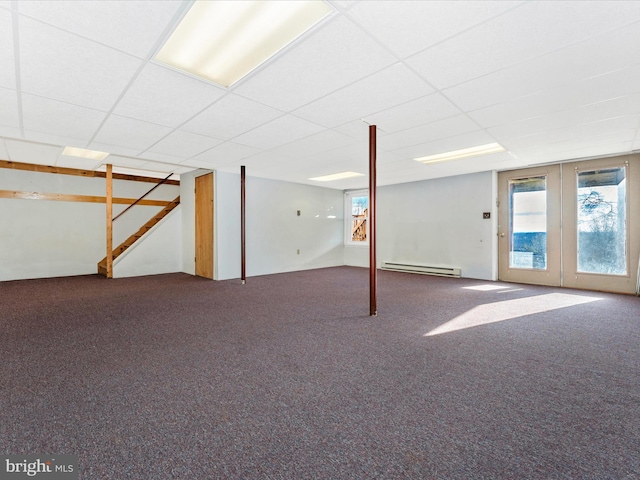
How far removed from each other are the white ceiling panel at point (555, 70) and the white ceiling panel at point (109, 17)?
2.38m

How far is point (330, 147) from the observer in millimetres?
4691

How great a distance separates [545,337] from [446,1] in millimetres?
2991

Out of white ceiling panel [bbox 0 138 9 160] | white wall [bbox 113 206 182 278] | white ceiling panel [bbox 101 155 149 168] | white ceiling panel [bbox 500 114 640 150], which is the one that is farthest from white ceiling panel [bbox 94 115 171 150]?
white ceiling panel [bbox 500 114 640 150]

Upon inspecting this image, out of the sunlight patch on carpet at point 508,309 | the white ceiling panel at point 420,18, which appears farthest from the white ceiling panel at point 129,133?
the sunlight patch on carpet at point 508,309

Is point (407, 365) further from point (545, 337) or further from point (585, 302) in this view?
point (585, 302)

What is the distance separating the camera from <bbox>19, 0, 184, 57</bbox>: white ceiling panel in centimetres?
177

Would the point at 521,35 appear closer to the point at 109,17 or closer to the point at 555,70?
the point at 555,70

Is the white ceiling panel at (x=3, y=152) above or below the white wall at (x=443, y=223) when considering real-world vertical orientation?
above

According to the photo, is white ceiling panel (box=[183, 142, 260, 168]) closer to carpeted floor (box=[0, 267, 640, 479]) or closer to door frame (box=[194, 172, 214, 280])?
door frame (box=[194, 172, 214, 280])

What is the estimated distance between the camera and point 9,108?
3.21 m

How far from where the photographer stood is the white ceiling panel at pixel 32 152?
4.86 meters

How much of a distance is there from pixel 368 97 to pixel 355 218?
20.9 ft

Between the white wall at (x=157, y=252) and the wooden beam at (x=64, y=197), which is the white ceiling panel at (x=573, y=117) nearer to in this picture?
the white wall at (x=157, y=252)

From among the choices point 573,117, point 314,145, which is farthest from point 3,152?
point 573,117
